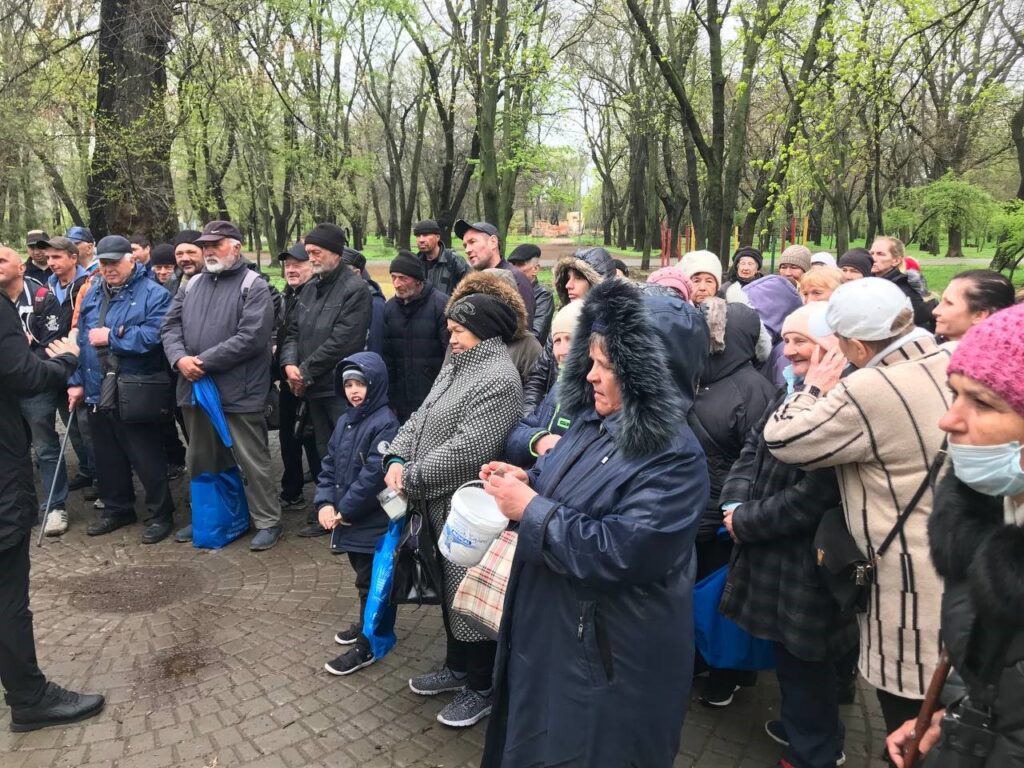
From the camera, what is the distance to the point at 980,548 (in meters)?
1.53

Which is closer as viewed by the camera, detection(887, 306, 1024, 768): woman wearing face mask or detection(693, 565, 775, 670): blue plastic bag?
detection(887, 306, 1024, 768): woman wearing face mask

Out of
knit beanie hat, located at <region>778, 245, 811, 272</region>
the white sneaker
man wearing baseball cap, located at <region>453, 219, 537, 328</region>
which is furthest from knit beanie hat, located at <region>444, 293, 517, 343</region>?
knit beanie hat, located at <region>778, 245, 811, 272</region>

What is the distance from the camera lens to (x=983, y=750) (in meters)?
1.50

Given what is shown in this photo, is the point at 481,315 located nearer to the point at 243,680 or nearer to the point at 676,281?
the point at 676,281

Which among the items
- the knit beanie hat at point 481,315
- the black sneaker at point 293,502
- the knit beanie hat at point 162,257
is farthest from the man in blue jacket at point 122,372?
the knit beanie hat at point 481,315

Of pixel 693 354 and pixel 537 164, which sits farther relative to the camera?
pixel 537 164

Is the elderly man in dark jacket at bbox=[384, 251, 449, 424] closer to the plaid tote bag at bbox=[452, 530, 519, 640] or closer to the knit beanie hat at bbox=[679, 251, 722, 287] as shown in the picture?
the knit beanie hat at bbox=[679, 251, 722, 287]

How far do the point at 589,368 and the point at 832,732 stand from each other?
192 cm

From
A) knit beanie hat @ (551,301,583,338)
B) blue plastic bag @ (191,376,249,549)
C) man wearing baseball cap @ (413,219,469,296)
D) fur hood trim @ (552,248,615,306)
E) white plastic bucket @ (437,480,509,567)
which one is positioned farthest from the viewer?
man wearing baseball cap @ (413,219,469,296)

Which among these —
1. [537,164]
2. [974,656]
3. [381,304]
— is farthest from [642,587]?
[537,164]

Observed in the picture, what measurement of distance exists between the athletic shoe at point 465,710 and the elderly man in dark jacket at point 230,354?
2595 millimetres

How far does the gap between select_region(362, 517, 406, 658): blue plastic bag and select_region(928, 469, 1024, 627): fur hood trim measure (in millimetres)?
2414

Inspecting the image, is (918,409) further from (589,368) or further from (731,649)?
(731,649)

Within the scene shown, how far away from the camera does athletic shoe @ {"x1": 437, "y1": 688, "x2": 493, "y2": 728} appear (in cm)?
342
